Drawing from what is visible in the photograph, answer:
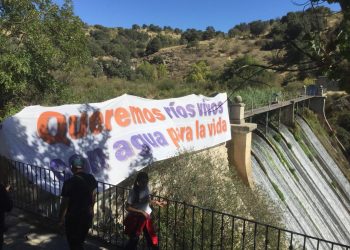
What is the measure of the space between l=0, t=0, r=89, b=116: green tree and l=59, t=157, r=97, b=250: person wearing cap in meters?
5.03

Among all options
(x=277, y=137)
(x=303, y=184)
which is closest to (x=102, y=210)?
(x=303, y=184)

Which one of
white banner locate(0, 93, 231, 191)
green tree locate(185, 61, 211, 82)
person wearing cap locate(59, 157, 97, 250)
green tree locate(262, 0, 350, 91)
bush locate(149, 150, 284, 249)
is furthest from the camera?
green tree locate(185, 61, 211, 82)

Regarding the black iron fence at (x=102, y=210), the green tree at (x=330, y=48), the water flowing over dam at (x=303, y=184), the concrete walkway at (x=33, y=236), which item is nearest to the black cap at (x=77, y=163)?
the black iron fence at (x=102, y=210)

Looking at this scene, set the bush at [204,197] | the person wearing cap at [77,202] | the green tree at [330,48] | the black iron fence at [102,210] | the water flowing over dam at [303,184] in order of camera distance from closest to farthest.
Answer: the green tree at [330,48] → the person wearing cap at [77,202] → the black iron fence at [102,210] → the bush at [204,197] → the water flowing over dam at [303,184]

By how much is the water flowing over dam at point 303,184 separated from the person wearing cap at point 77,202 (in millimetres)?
9517

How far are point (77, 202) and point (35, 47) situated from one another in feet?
20.4

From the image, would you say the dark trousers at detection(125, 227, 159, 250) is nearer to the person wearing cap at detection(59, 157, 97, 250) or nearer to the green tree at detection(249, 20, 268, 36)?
the person wearing cap at detection(59, 157, 97, 250)

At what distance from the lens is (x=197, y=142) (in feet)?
Result: 37.6

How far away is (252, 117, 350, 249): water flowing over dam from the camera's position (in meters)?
15.1

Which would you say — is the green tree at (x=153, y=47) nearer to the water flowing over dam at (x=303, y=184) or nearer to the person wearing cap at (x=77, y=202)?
the water flowing over dam at (x=303, y=184)

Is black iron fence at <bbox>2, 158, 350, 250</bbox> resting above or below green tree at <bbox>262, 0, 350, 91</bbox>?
below

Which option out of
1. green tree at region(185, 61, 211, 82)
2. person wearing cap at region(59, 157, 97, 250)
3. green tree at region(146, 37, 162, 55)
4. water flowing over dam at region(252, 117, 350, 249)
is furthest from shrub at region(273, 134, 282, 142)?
green tree at region(146, 37, 162, 55)

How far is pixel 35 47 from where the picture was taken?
9.91m

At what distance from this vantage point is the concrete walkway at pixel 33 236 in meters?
5.92
